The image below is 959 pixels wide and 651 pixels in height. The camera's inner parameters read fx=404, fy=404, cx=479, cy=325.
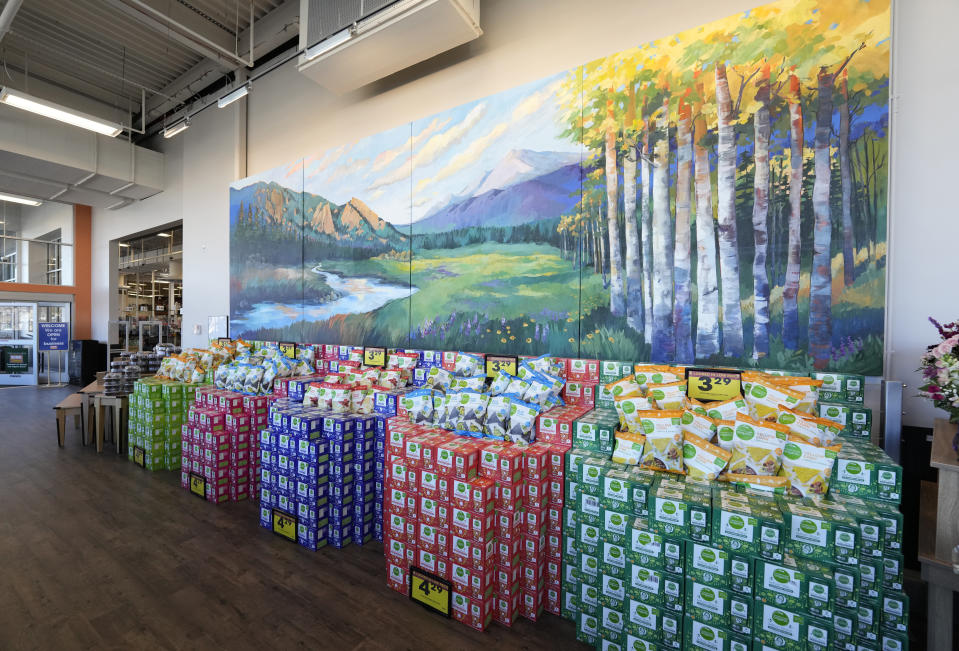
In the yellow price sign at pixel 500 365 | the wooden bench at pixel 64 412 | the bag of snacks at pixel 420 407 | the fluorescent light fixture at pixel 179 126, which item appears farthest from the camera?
the fluorescent light fixture at pixel 179 126

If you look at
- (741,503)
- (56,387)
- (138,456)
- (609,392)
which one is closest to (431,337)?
(609,392)

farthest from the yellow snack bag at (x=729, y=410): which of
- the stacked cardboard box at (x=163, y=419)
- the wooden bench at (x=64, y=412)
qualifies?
the wooden bench at (x=64, y=412)

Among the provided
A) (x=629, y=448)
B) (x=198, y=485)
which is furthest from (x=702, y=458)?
(x=198, y=485)

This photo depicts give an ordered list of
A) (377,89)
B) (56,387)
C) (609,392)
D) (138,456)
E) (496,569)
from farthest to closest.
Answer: (56,387) < (377,89) < (138,456) < (609,392) < (496,569)

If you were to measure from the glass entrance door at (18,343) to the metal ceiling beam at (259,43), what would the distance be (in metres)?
6.79

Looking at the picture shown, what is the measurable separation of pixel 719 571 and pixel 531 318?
2219 millimetres

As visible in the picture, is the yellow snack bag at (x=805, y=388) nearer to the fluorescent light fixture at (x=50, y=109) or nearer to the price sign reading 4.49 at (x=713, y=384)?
the price sign reading 4.49 at (x=713, y=384)

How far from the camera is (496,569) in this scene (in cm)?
207

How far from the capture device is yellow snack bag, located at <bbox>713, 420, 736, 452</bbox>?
1.81m

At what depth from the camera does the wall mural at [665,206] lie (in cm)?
233

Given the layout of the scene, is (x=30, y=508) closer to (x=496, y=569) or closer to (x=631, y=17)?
(x=496, y=569)

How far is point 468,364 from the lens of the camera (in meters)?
3.34

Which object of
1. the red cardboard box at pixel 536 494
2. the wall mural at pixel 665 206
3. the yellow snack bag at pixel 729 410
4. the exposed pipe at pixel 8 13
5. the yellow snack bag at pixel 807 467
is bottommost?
the red cardboard box at pixel 536 494

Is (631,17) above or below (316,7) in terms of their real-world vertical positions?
below
